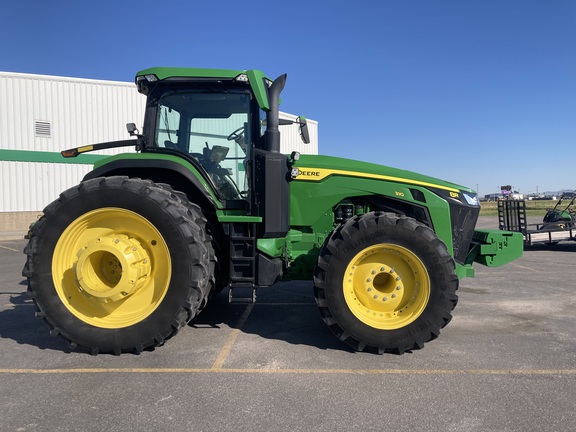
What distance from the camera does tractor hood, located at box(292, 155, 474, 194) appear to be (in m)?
4.13

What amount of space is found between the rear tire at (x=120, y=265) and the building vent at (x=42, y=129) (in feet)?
54.3

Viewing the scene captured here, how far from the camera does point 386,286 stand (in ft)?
12.3

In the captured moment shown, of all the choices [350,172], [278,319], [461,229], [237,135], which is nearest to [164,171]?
[237,135]

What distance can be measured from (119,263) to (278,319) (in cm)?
191

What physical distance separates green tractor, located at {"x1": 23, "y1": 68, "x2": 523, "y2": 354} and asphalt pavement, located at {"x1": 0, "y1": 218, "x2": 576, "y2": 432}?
300mm

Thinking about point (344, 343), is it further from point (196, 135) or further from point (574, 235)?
point (574, 235)

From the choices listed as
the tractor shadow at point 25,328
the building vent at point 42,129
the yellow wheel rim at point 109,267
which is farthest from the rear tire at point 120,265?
the building vent at point 42,129

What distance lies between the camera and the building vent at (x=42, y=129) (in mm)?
17156

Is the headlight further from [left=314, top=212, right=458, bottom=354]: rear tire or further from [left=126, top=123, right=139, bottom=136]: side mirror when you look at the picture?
[left=126, top=123, right=139, bottom=136]: side mirror

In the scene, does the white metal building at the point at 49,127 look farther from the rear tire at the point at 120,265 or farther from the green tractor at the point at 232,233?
the rear tire at the point at 120,265

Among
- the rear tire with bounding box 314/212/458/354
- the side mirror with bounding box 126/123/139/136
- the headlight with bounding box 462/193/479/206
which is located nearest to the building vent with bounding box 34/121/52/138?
the side mirror with bounding box 126/123/139/136

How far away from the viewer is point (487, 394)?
2.77 meters

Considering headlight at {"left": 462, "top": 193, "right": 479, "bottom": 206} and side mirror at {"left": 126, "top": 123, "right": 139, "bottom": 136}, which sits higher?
side mirror at {"left": 126, "top": 123, "right": 139, "bottom": 136}

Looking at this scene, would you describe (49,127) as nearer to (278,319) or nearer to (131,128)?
(131,128)
